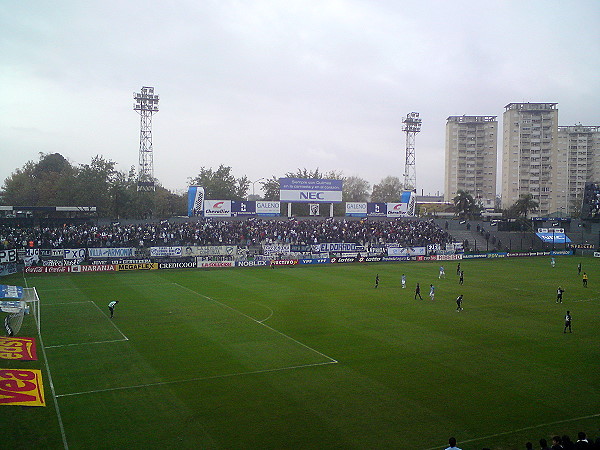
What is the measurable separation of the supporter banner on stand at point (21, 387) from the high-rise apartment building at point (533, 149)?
127163 mm

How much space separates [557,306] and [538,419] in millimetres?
22060

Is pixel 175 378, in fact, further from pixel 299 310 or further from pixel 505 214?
pixel 505 214

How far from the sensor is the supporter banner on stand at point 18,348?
2097cm

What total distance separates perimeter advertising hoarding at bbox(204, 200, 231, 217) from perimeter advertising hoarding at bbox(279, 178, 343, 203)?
8157 millimetres

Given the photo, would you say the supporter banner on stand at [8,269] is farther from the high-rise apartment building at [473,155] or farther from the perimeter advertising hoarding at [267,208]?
the high-rise apartment building at [473,155]

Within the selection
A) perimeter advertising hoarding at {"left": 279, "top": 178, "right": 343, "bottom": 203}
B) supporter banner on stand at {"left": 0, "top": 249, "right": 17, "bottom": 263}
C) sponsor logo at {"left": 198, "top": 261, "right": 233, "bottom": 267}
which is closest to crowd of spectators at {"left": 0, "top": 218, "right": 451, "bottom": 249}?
perimeter advertising hoarding at {"left": 279, "top": 178, "right": 343, "bottom": 203}

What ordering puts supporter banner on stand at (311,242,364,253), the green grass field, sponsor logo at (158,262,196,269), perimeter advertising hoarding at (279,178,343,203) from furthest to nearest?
perimeter advertising hoarding at (279,178,343,203), supporter banner on stand at (311,242,364,253), sponsor logo at (158,262,196,269), the green grass field

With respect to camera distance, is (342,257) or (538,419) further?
(342,257)

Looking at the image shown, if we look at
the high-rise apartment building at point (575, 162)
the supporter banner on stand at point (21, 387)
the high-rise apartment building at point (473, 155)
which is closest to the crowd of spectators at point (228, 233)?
the supporter banner on stand at point (21, 387)

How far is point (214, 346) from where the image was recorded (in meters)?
22.9

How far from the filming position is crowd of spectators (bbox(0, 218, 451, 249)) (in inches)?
2269

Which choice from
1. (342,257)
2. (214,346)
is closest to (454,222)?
(342,257)

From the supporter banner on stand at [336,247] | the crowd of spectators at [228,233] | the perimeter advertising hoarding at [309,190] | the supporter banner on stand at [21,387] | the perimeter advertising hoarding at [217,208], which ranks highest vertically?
the perimeter advertising hoarding at [309,190]

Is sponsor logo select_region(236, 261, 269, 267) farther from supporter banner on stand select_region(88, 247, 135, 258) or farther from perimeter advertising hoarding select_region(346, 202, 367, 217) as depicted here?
perimeter advertising hoarding select_region(346, 202, 367, 217)
